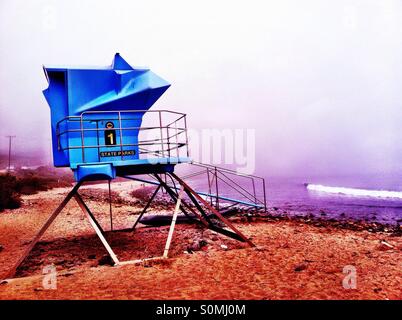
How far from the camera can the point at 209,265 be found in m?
8.27

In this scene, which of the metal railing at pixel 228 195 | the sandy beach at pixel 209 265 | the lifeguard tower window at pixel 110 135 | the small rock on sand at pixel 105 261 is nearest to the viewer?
the sandy beach at pixel 209 265

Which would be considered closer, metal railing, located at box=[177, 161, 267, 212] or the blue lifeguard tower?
the blue lifeguard tower

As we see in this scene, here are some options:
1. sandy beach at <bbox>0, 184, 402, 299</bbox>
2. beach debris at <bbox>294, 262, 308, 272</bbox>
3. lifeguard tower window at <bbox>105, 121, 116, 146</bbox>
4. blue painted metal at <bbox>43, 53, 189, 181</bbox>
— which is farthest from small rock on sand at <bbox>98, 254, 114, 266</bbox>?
beach debris at <bbox>294, 262, 308, 272</bbox>

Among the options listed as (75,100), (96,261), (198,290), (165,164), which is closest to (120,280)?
(198,290)

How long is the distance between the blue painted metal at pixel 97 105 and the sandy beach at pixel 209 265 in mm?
2970

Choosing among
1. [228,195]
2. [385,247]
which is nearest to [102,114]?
[385,247]

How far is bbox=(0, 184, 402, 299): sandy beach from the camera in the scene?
6.52m

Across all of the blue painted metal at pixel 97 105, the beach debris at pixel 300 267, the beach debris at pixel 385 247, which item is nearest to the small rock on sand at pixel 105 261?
the blue painted metal at pixel 97 105

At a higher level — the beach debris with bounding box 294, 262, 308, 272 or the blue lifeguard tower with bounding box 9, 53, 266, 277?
the blue lifeguard tower with bounding box 9, 53, 266, 277

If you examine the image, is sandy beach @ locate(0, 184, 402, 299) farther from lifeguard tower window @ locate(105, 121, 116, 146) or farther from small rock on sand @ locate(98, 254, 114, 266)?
lifeguard tower window @ locate(105, 121, 116, 146)

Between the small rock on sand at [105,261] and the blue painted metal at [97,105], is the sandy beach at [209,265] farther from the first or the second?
the blue painted metal at [97,105]

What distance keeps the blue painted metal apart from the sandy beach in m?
2.97

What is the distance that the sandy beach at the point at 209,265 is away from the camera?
6523 millimetres
